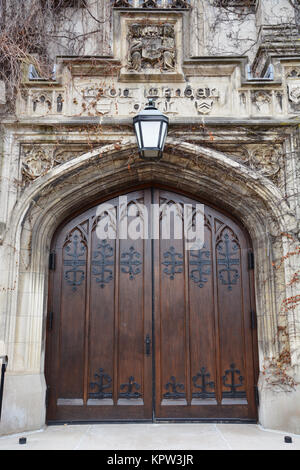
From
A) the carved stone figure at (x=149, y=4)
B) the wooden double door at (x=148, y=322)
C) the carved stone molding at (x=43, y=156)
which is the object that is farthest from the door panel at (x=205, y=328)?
the carved stone figure at (x=149, y=4)

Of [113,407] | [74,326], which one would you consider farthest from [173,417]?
[74,326]

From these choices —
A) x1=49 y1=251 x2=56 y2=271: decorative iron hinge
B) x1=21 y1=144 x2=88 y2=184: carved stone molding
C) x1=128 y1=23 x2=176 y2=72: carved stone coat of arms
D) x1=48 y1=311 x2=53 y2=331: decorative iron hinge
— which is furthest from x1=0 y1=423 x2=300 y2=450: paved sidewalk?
x1=128 y1=23 x2=176 y2=72: carved stone coat of arms

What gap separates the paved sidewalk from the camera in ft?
11.6

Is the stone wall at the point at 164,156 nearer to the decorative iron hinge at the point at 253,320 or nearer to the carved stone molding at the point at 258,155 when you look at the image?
the carved stone molding at the point at 258,155

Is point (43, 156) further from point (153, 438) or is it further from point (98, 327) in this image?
point (153, 438)

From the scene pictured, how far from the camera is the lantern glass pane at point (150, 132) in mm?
4062

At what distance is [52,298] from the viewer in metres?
4.78

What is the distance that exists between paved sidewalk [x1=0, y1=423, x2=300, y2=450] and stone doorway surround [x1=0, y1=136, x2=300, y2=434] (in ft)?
0.76

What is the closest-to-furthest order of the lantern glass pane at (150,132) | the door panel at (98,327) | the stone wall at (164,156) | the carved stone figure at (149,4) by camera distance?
1. the lantern glass pane at (150,132)
2. the stone wall at (164,156)
3. the door panel at (98,327)
4. the carved stone figure at (149,4)

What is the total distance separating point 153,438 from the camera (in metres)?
3.85

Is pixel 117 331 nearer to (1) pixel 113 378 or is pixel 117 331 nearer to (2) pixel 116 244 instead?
(1) pixel 113 378

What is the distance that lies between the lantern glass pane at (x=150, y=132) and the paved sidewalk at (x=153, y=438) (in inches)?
109

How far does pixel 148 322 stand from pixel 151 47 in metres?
3.21

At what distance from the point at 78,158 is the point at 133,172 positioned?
68 centimetres
